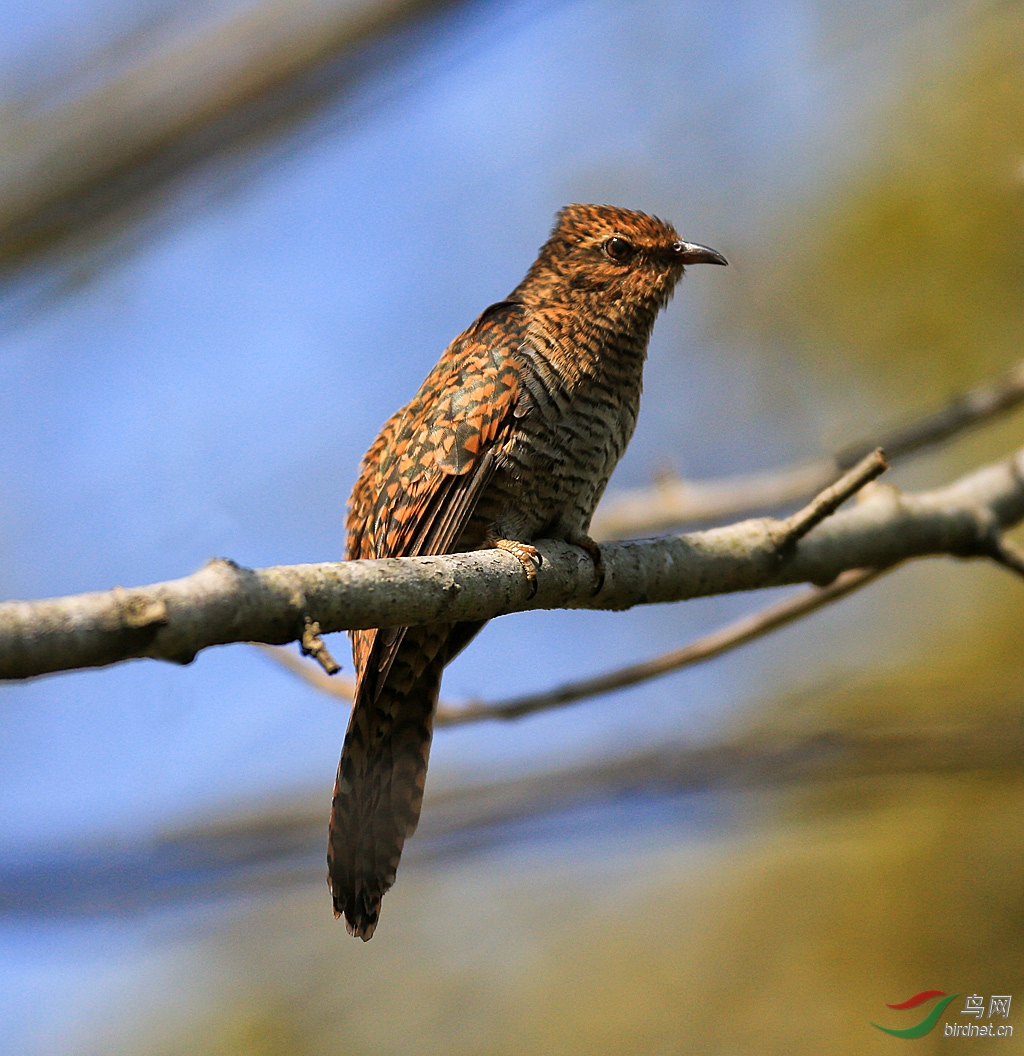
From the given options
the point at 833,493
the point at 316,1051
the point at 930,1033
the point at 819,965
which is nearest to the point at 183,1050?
the point at 316,1051

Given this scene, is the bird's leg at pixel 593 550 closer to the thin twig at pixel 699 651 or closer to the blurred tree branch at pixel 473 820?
the thin twig at pixel 699 651

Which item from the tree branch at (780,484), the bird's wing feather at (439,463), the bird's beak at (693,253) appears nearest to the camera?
the bird's wing feather at (439,463)

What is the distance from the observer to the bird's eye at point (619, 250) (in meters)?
4.20

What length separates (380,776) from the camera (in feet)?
11.8

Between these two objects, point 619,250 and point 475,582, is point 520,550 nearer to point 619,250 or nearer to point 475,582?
point 475,582

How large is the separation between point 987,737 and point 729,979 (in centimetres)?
379

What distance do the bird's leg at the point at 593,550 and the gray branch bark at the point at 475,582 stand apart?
17 millimetres

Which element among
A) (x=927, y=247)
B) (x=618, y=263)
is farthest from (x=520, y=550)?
(x=927, y=247)

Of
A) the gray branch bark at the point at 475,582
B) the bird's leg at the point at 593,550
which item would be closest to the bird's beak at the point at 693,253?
the gray branch bark at the point at 475,582

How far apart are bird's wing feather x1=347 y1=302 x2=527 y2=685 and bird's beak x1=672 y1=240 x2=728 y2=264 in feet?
2.43

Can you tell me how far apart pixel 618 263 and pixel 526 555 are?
1590 millimetres

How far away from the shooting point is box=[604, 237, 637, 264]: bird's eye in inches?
165

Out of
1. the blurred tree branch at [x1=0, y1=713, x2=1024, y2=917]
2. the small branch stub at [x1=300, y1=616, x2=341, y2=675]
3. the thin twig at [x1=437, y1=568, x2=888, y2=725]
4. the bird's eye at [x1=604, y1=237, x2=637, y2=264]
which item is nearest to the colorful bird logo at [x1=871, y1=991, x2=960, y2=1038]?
the blurred tree branch at [x1=0, y1=713, x2=1024, y2=917]

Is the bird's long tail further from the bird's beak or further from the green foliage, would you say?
the green foliage
